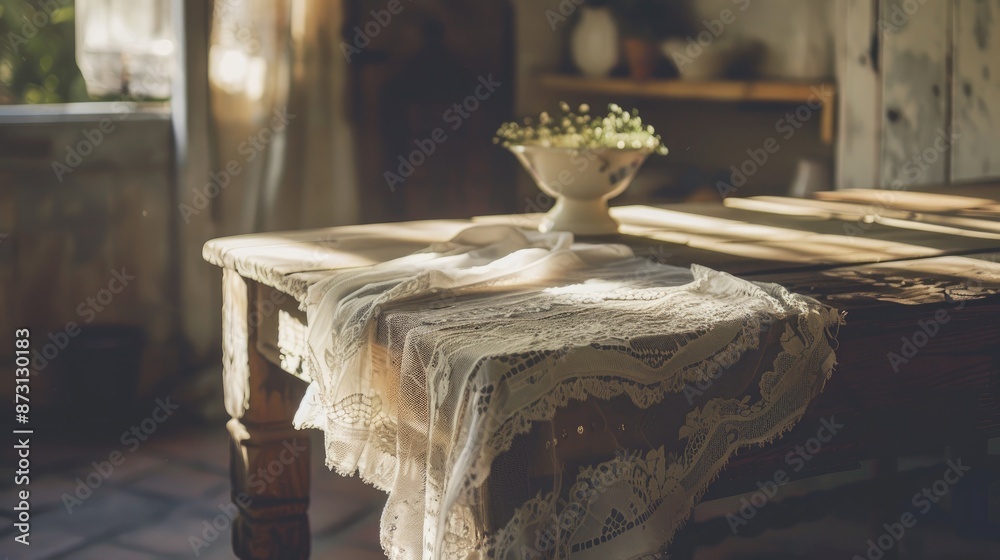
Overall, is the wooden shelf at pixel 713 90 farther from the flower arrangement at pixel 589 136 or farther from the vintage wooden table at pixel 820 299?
the flower arrangement at pixel 589 136

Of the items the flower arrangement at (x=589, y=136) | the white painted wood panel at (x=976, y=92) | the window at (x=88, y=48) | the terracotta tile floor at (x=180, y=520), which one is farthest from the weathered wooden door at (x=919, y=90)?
the window at (x=88, y=48)

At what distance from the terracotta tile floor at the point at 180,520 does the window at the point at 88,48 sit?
120 centimetres

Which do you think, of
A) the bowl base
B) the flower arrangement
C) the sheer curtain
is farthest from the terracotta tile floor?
the flower arrangement

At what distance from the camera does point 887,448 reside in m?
1.43

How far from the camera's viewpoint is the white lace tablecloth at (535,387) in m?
1.07

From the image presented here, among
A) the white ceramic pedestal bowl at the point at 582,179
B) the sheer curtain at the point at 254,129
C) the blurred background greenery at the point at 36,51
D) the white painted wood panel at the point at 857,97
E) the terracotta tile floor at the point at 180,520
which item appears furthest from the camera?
the white painted wood panel at the point at 857,97

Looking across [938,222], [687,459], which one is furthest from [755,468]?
[938,222]

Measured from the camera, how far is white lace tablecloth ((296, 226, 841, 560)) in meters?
1.07

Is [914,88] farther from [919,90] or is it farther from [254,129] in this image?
[254,129]

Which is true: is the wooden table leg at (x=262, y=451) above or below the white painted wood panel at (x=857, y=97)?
below

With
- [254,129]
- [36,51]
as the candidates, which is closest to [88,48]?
[36,51]

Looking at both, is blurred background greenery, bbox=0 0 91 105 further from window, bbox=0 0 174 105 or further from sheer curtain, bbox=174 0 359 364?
sheer curtain, bbox=174 0 359 364

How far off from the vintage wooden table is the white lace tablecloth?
73mm

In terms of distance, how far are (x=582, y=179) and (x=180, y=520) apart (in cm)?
143
